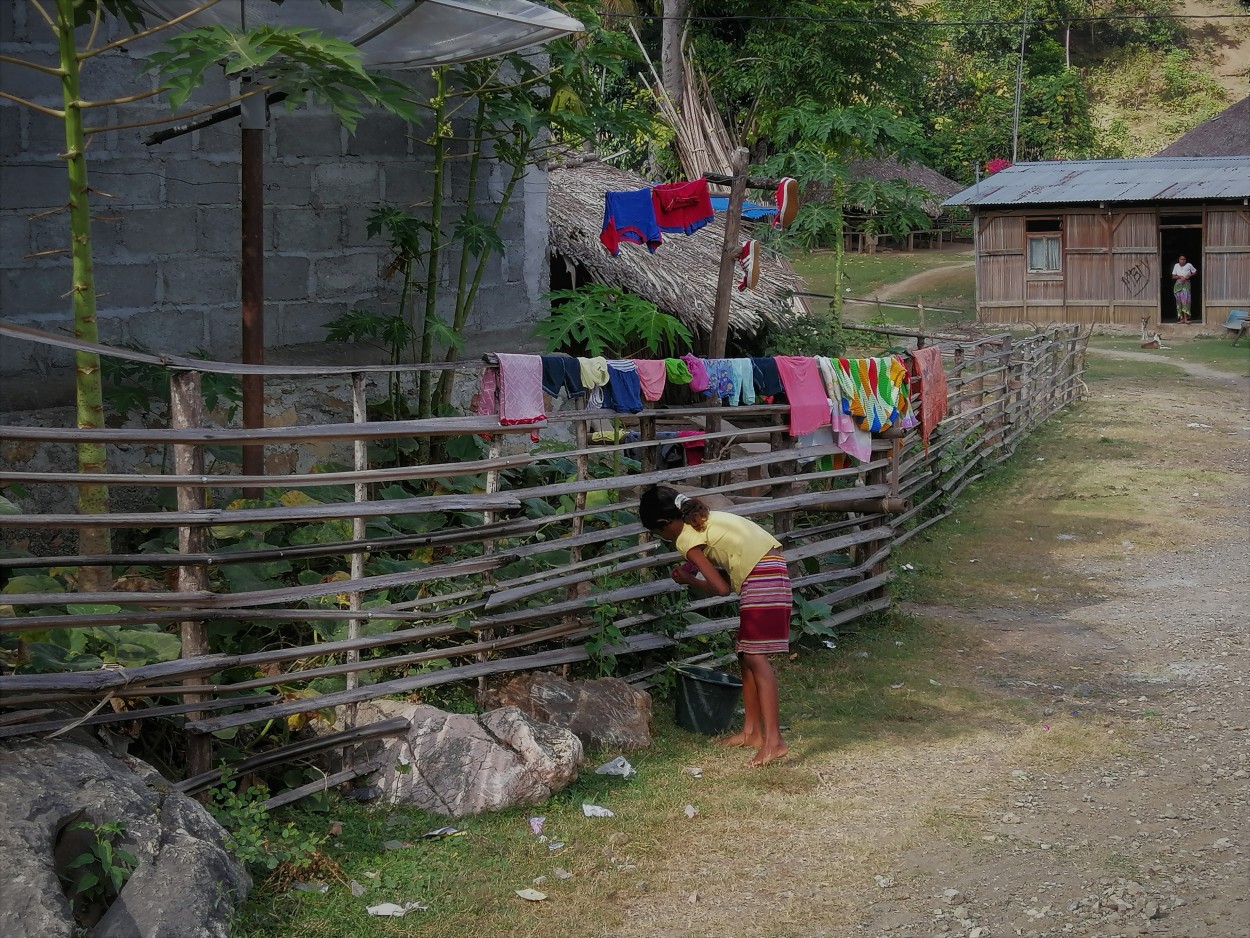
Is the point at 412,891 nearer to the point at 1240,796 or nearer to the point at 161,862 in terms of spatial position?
the point at 161,862

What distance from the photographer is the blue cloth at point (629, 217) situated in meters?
8.67

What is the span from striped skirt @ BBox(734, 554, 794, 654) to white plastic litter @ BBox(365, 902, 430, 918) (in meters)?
1.99

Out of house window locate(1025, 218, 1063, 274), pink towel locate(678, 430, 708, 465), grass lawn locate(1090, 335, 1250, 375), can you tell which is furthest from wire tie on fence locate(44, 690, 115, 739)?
house window locate(1025, 218, 1063, 274)

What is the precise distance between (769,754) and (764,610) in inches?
23.7

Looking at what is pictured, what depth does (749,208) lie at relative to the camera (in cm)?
1767

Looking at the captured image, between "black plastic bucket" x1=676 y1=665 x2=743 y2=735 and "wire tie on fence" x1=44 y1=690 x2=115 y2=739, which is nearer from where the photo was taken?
"wire tie on fence" x1=44 y1=690 x2=115 y2=739

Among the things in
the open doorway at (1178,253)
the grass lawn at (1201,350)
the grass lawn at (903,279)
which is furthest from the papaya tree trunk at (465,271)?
the open doorway at (1178,253)

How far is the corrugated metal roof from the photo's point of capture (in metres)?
23.1

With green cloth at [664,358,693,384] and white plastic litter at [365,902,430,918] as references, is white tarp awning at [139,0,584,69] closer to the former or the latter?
green cloth at [664,358,693,384]

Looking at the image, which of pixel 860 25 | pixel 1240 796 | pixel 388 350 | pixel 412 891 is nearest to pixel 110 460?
pixel 388 350

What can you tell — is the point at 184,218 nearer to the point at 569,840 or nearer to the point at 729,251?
the point at 729,251

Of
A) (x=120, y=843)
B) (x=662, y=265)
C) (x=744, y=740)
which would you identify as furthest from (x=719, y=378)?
(x=662, y=265)

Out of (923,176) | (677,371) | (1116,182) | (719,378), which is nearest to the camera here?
(677,371)

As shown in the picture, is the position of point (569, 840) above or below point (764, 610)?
below
